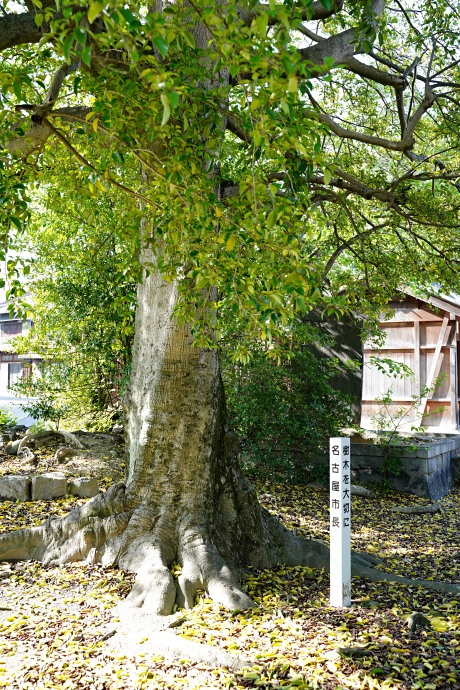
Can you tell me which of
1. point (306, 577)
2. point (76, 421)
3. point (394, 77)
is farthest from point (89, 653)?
point (76, 421)

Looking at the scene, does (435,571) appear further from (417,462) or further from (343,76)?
(343,76)

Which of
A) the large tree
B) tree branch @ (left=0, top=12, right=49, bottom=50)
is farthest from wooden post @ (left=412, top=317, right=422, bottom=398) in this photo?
tree branch @ (left=0, top=12, right=49, bottom=50)

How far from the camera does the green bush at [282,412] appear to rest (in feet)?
30.7

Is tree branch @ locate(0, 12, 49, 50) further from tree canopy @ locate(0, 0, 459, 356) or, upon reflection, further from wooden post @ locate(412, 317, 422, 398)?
wooden post @ locate(412, 317, 422, 398)

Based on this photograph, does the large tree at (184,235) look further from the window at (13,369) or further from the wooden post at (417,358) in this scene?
the window at (13,369)

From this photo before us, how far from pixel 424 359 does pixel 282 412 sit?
594cm

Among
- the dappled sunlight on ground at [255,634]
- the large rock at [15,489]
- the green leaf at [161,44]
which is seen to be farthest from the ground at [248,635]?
the green leaf at [161,44]

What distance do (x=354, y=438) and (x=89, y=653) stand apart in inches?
306

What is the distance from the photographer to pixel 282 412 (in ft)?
31.0

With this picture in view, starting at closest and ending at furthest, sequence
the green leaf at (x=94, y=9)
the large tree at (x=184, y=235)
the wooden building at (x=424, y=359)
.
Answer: the green leaf at (x=94, y=9) < the large tree at (x=184, y=235) < the wooden building at (x=424, y=359)

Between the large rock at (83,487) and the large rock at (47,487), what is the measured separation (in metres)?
0.13

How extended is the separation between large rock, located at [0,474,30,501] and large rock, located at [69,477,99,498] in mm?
533

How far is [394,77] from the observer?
621 cm

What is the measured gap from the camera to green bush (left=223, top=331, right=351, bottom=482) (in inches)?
368
